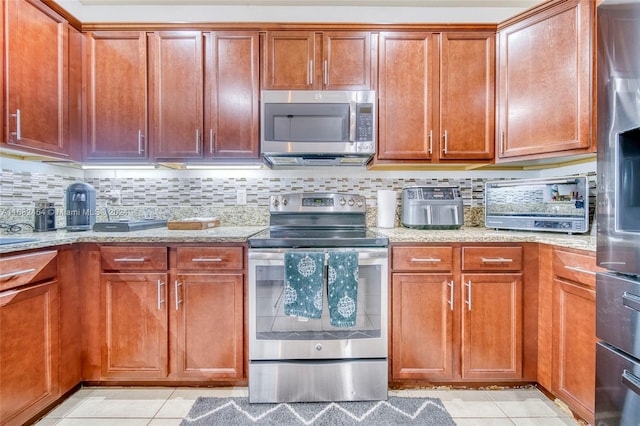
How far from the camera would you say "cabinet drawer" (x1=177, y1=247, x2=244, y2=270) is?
1.75 metres

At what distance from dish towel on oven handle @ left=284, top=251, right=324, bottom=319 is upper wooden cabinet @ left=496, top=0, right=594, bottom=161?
1471 mm

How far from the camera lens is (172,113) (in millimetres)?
2047

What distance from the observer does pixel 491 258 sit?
177 centimetres

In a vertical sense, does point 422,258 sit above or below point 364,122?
below

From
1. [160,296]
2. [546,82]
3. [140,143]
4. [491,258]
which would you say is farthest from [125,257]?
[546,82]

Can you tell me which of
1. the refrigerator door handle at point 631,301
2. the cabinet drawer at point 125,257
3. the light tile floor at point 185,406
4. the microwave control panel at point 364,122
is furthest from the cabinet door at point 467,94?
the cabinet drawer at point 125,257

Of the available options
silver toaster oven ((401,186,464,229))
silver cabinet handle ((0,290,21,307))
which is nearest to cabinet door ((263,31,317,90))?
silver toaster oven ((401,186,464,229))

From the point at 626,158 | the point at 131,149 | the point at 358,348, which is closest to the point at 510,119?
the point at 626,158

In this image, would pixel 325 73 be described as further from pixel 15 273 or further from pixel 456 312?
pixel 15 273

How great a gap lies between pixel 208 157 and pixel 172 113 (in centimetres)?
37

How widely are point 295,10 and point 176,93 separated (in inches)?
46.1

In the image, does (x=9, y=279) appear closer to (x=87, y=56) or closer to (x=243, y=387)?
(x=243, y=387)

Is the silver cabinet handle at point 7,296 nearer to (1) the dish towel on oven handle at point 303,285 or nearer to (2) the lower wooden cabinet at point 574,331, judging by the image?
(1) the dish towel on oven handle at point 303,285

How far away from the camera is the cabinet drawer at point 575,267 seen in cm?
143
